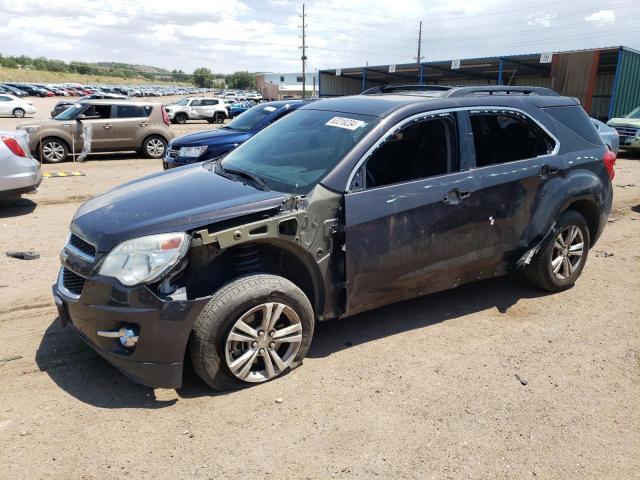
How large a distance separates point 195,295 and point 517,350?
95.9 inches

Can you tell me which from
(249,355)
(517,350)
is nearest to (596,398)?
(517,350)

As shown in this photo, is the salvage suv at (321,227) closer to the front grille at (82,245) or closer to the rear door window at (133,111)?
the front grille at (82,245)

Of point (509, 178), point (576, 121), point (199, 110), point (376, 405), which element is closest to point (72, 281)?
point (376, 405)

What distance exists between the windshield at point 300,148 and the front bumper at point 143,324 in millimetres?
1110

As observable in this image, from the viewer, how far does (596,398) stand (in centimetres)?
339

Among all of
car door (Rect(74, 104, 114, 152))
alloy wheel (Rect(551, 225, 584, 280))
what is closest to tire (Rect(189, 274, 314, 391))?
alloy wheel (Rect(551, 225, 584, 280))

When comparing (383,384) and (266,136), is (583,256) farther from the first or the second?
(266,136)

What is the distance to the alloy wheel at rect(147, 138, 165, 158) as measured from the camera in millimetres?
14484

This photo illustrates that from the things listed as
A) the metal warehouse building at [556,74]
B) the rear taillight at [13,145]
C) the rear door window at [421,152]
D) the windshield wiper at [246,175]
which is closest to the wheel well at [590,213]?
the rear door window at [421,152]

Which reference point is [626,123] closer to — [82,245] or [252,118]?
[252,118]

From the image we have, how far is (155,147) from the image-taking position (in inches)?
574

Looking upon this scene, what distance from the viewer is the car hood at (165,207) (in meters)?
3.14

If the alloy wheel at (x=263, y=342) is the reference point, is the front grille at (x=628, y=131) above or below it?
above

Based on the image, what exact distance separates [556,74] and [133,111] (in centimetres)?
2048
